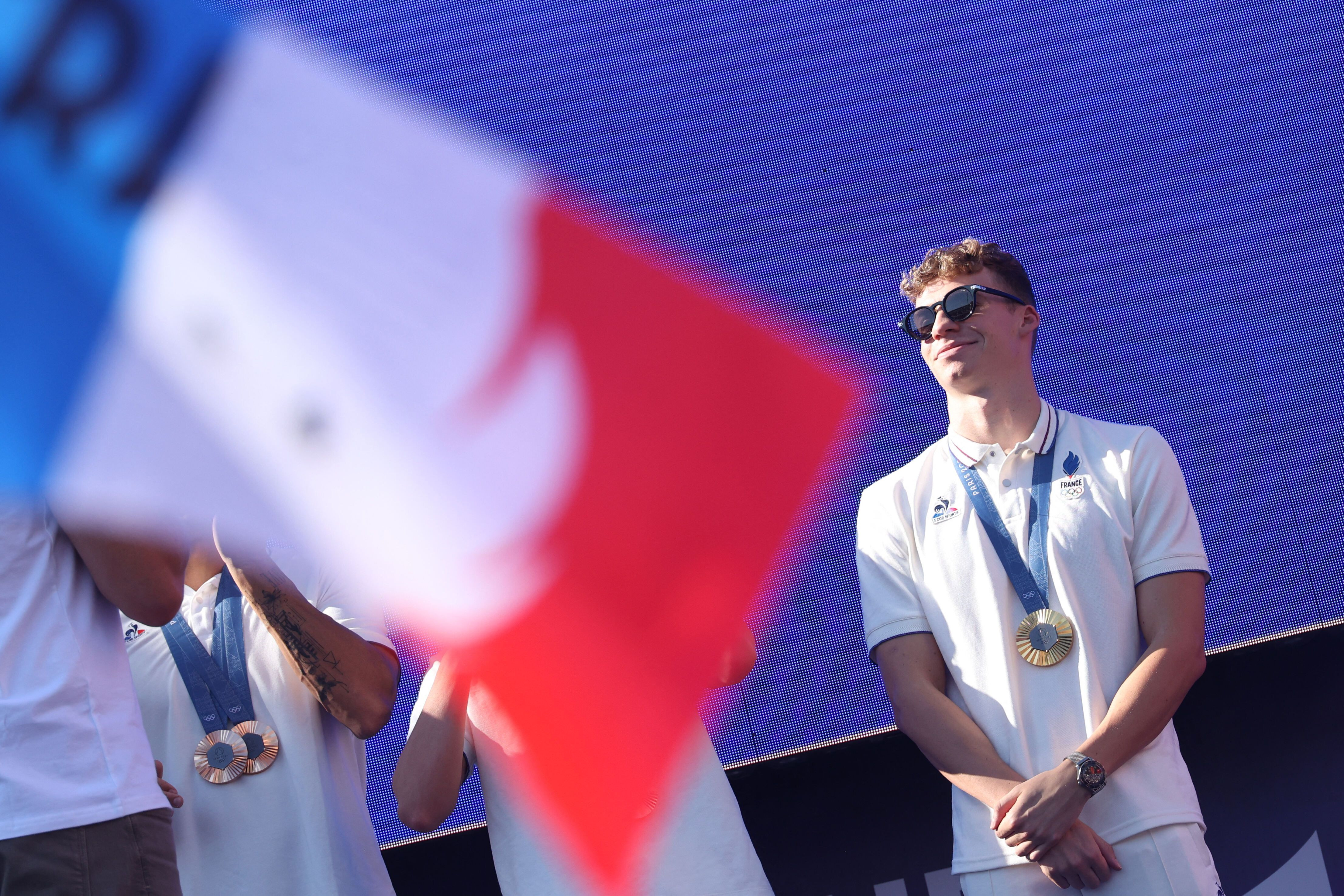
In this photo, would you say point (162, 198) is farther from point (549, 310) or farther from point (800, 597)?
point (800, 597)

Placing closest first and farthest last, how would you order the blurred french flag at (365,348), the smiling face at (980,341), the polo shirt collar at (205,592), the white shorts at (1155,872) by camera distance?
1. the white shorts at (1155,872)
2. the polo shirt collar at (205,592)
3. the smiling face at (980,341)
4. the blurred french flag at (365,348)

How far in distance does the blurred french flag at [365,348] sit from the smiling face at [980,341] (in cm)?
43

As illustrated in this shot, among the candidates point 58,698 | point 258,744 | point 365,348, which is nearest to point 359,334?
point 365,348

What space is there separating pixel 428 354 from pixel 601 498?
1.67 ft

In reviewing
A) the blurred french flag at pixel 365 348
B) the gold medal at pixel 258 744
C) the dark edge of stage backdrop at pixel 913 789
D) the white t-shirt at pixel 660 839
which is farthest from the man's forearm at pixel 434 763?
the dark edge of stage backdrop at pixel 913 789

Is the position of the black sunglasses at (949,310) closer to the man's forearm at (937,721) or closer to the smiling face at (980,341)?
the smiling face at (980,341)

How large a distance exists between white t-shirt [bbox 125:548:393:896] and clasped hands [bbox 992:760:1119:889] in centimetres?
99

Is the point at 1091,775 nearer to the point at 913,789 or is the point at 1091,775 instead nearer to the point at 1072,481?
the point at 1072,481

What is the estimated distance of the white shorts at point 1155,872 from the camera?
1.52 meters

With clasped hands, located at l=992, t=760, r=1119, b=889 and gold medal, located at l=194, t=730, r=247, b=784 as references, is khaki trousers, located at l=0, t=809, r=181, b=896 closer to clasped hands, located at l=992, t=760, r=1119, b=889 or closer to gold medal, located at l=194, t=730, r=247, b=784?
gold medal, located at l=194, t=730, r=247, b=784

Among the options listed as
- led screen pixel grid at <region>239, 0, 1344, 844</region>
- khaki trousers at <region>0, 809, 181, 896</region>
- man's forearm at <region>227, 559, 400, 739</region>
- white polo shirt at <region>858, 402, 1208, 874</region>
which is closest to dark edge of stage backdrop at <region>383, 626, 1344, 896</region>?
led screen pixel grid at <region>239, 0, 1344, 844</region>

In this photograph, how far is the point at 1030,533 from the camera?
68.2 inches

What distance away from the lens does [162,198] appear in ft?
7.47

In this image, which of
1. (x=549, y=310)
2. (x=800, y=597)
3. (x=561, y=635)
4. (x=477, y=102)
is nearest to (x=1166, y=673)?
(x=800, y=597)
